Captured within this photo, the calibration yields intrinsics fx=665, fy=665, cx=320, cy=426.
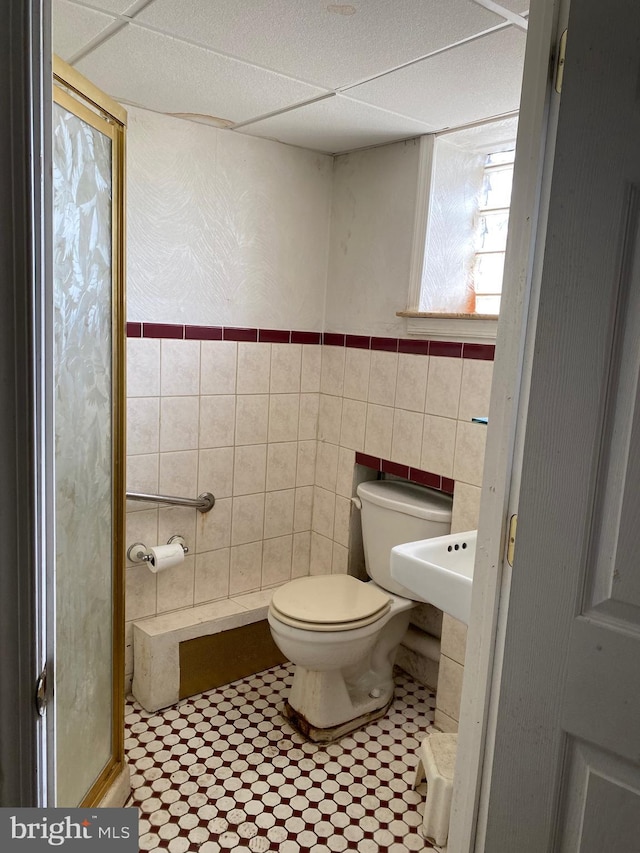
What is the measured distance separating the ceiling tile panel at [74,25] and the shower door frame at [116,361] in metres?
0.19

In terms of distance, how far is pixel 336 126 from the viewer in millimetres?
2340

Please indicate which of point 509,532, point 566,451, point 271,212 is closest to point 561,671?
point 509,532

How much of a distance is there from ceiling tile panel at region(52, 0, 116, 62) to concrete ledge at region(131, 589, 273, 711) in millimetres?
1850

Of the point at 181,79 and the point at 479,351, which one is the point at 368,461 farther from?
the point at 181,79

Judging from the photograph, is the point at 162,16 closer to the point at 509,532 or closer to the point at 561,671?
the point at 509,532

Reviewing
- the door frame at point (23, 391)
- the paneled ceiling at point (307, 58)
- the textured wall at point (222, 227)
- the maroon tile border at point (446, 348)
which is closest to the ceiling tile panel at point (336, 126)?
the paneled ceiling at point (307, 58)

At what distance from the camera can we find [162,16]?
154 centimetres

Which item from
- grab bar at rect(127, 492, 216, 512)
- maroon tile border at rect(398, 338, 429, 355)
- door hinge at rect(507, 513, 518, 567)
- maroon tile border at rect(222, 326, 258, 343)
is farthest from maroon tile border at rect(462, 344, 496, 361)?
door hinge at rect(507, 513, 518, 567)

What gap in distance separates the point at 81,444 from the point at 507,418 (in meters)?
1.02

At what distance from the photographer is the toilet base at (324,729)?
2.28 meters

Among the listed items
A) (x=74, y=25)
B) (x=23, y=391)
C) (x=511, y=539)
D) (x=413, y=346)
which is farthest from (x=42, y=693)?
(x=413, y=346)

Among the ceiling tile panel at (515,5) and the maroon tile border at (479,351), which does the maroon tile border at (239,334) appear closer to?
the maroon tile border at (479,351)

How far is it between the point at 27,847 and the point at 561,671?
75 centimetres

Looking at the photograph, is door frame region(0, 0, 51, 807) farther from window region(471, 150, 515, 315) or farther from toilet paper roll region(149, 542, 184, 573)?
window region(471, 150, 515, 315)
